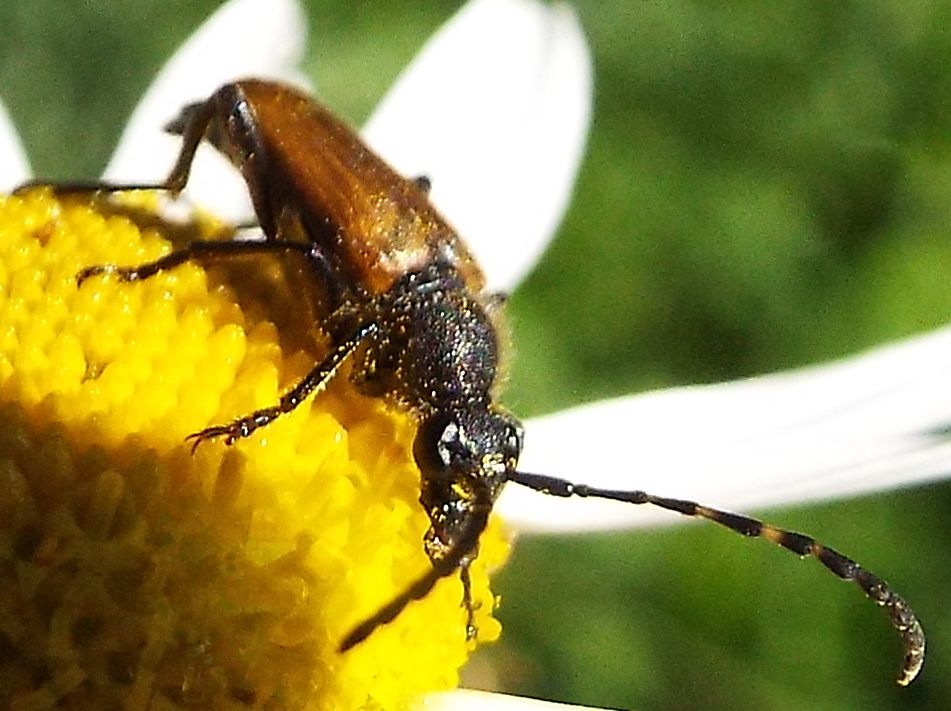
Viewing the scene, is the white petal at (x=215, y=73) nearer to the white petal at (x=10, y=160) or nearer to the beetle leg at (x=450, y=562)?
the white petal at (x=10, y=160)

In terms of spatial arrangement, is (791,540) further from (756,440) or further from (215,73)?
(215,73)

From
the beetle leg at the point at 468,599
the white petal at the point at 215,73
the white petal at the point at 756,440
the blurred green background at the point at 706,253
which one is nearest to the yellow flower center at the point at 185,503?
the beetle leg at the point at 468,599

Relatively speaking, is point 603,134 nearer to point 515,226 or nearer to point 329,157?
point 515,226

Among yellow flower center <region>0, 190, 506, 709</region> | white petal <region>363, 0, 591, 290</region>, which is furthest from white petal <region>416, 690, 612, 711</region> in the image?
white petal <region>363, 0, 591, 290</region>

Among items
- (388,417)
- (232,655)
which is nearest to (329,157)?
(388,417)

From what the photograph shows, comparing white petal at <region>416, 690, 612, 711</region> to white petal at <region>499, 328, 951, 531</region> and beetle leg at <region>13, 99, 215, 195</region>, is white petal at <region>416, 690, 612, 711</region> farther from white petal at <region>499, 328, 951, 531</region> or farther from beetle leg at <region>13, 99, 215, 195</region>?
beetle leg at <region>13, 99, 215, 195</region>

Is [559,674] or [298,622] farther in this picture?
[559,674]

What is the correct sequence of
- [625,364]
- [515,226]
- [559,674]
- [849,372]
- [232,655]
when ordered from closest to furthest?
1. [232,655]
2. [849,372]
3. [515,226]
4. [559,674]
5. [625,364]
